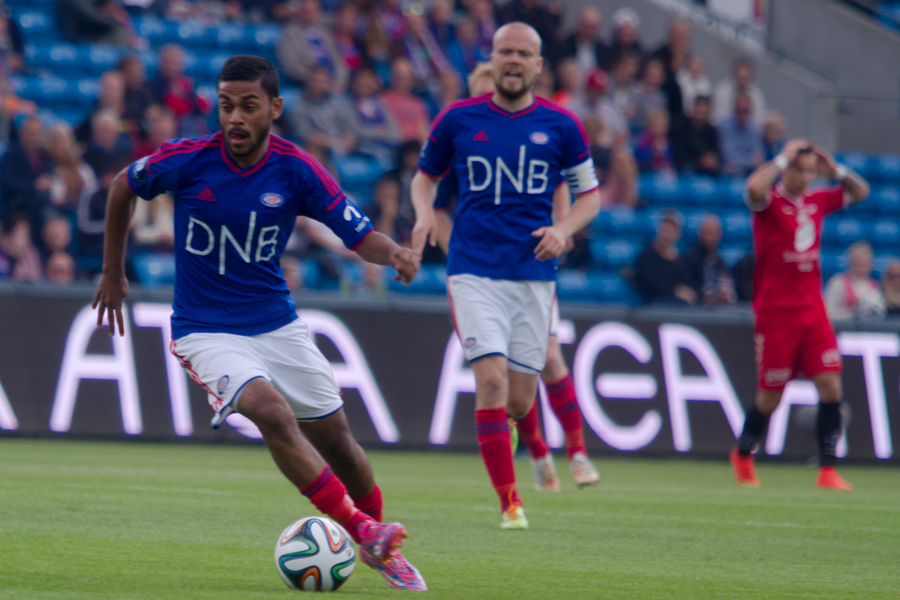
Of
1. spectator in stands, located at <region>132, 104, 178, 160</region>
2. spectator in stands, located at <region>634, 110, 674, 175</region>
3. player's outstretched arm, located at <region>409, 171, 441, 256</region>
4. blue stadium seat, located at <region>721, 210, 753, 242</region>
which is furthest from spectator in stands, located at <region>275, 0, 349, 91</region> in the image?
player's outstretched arm, located at <region>409, 171, 441, 256</region>

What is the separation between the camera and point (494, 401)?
6.32m

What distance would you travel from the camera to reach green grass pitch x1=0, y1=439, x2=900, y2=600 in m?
4.60

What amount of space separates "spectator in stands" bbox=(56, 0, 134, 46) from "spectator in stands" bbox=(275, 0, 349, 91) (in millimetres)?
1999

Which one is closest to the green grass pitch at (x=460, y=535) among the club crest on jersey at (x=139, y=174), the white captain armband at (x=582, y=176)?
the club crest on jersey at (x=139, y=174)

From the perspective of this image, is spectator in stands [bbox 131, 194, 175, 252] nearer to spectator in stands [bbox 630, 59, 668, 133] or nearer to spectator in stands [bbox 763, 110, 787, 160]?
spectator in stands [bbox 630, 59, 668, 133]

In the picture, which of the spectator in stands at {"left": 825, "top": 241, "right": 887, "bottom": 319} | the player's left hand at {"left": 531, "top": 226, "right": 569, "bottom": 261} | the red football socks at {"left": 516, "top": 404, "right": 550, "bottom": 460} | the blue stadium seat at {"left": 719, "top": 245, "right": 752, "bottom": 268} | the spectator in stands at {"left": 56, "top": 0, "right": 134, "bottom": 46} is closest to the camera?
the player's left hand at {"left": 531, "top": 226, "right": 569, "bottom": 261}

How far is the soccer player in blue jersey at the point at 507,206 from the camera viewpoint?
6.42 meters

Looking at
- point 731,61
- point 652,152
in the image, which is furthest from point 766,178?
point 731,61

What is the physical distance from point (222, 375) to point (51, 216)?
27.1 ft

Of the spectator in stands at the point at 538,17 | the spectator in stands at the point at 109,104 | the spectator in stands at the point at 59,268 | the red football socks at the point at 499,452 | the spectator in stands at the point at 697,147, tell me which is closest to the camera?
the red football socks at the point at 499,452

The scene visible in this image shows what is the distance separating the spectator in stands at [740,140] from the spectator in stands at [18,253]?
979 centimetres

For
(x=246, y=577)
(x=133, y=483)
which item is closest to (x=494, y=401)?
(x=246, y=577)

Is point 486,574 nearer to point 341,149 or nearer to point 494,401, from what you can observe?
point 494,401

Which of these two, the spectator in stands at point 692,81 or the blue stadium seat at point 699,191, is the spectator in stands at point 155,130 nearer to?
the blue stadium seat at point 699,191
